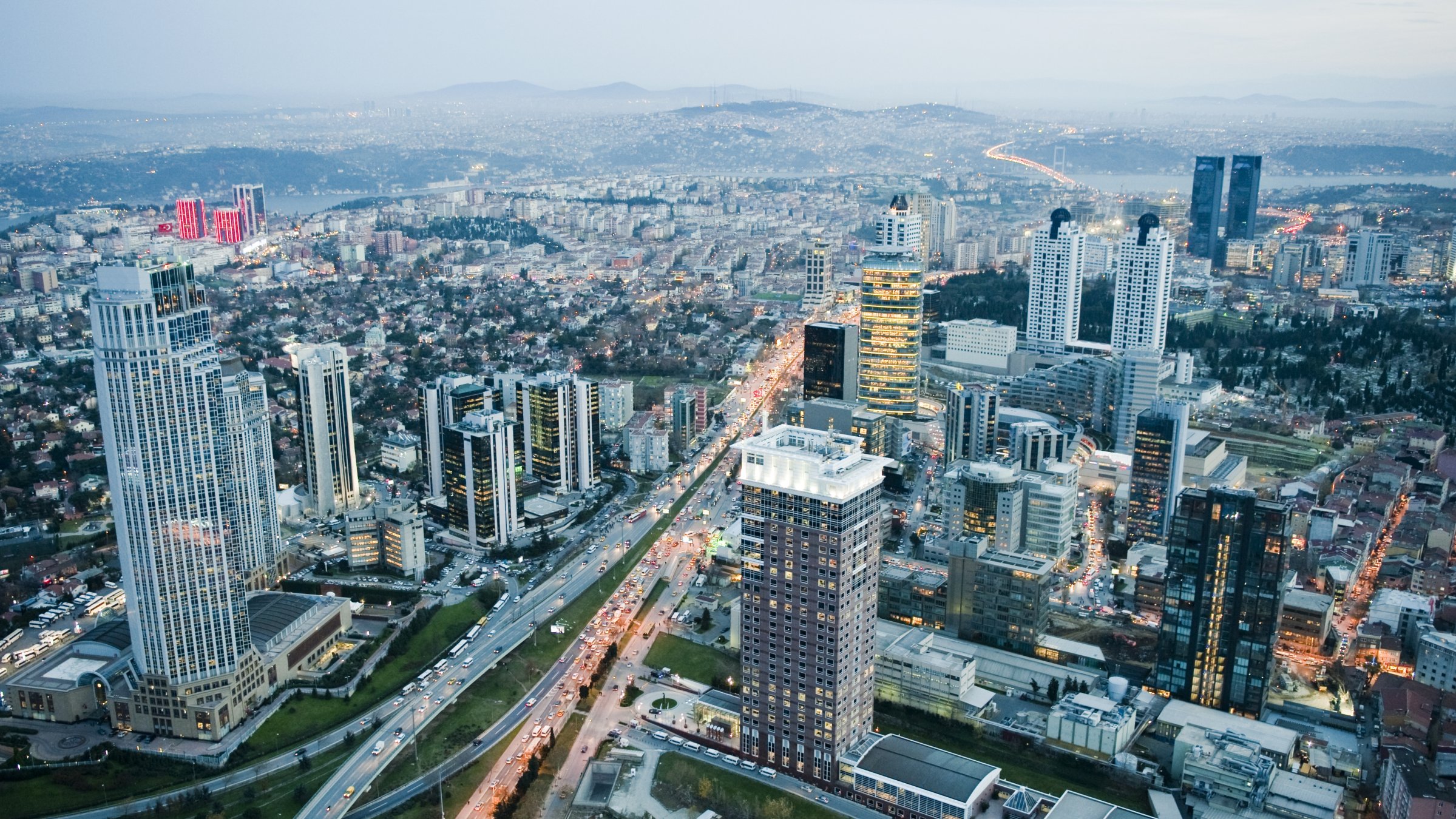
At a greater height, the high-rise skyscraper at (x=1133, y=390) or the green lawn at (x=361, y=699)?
the high-rise skyscraper at (x=1133, y=390)

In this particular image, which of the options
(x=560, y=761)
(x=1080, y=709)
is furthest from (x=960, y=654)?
(x=560, y=761)

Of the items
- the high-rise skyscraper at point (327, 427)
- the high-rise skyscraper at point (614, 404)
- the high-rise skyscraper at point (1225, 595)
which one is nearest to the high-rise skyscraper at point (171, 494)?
the high-rise skyscraper at point (327, 427)

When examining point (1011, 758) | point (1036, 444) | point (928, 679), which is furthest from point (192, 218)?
point (1011, 758)

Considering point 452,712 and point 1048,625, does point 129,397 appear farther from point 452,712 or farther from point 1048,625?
point 1048,625

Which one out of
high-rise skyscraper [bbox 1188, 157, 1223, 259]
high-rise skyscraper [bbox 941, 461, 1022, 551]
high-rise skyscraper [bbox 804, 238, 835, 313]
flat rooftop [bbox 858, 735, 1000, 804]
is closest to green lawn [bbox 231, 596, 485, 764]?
flat rooftop [bbox 858, 735, 1000, 804]

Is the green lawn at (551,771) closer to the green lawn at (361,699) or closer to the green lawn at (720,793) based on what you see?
the green lawn at (720,793)
